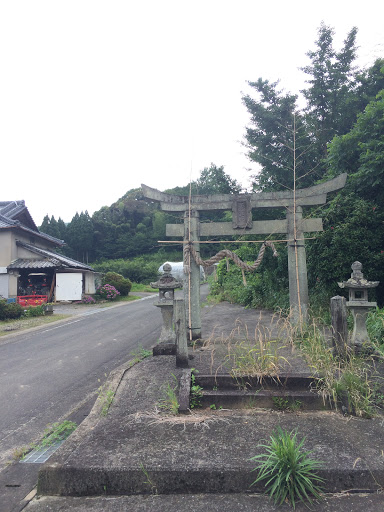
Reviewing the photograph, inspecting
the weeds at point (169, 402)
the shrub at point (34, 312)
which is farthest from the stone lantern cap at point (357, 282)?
the shrub at point (34, 312)

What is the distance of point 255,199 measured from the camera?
23.4 ft

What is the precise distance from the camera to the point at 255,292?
13695mm

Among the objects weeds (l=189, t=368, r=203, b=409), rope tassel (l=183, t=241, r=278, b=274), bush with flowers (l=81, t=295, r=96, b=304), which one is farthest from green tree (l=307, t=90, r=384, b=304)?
bush with flowers (l=81, t=295, r=96, b=304)

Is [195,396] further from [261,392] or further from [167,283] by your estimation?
[167,283]

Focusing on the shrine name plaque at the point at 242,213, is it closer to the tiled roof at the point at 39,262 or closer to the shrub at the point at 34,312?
the shrub at the point at 34,312

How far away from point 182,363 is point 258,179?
11775mm

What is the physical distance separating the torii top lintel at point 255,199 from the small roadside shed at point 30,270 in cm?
1492

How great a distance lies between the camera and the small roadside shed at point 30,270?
19.2 metres

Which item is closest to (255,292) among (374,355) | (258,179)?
(258,179)

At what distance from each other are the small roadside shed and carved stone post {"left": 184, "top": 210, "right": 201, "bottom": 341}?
15278 millimetres

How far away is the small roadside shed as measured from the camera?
19.2m

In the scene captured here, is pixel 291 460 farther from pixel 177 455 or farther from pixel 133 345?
pixel 133 345

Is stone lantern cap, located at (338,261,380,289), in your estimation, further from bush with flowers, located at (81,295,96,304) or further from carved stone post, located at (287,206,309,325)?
bush with flowers, located at (81,295,96,304)

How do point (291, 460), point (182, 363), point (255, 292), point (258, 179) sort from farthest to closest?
point (258, 179)
point (255, 292)
point (182, 363)
point (291, 460)
